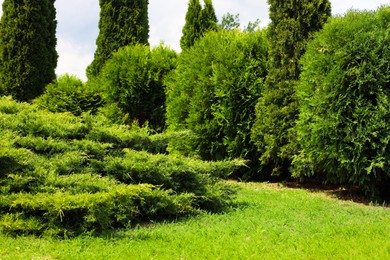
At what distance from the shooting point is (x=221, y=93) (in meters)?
10.7

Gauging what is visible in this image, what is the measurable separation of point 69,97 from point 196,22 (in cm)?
470

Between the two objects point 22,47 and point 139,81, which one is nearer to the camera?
point 139,81

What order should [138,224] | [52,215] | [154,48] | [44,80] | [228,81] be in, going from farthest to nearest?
[44,80] < [154,48] < [228,81] < [138,224] < [52,215]

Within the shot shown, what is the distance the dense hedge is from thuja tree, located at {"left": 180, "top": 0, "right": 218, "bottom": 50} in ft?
23.7

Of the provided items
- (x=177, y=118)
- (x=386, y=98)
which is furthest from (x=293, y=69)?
(x=177, y=118)

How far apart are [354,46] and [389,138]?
5.87ft

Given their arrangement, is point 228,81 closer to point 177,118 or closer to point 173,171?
point 177,118

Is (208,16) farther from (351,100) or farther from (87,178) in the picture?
(87,178)

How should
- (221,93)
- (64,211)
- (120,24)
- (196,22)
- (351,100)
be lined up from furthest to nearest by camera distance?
(120,24) → (196,22) → (221,93) → (351,100) → (64,211)

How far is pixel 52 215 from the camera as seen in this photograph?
16.8ft

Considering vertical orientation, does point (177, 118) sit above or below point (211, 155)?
above

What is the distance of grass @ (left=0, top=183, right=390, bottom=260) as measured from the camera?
4484 millimetres

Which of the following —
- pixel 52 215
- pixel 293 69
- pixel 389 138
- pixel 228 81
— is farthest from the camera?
pixel 228 81

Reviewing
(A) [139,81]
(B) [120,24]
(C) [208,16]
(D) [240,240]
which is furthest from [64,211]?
(B) [120,24]
